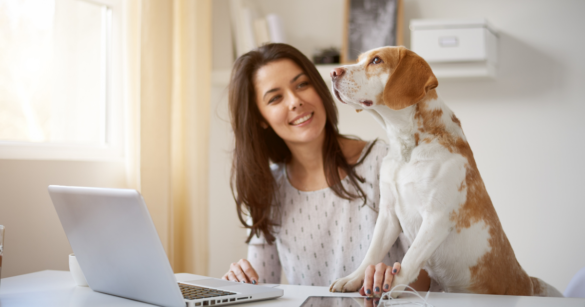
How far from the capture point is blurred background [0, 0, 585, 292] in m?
1.64

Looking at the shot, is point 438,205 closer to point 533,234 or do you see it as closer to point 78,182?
point 78,182

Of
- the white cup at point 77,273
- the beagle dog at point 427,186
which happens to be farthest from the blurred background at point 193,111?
the beagle dog at point 427,186

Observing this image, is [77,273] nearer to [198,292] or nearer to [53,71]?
[198,292]

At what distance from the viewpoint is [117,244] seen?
34.6 inches

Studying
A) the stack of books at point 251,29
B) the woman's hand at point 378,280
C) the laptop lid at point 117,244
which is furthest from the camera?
the stack of books at point 251,29

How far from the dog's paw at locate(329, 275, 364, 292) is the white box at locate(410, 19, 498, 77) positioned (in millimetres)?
1385

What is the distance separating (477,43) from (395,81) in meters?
1.25

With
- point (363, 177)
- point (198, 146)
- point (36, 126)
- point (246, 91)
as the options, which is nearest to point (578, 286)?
point (363, 177)

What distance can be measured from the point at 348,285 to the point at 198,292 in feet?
0.99

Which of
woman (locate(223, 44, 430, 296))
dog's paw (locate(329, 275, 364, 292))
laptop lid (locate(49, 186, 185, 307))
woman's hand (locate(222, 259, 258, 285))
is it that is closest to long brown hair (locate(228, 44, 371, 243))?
woman (locate(223, 44, 430, 296))

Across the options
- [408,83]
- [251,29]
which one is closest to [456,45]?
[251,29]

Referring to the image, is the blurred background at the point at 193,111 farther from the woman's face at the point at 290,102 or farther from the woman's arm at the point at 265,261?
the woman's arm at the point at 265,261

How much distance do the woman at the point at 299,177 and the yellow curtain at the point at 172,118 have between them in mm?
429

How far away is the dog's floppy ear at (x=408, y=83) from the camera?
0.99 m
